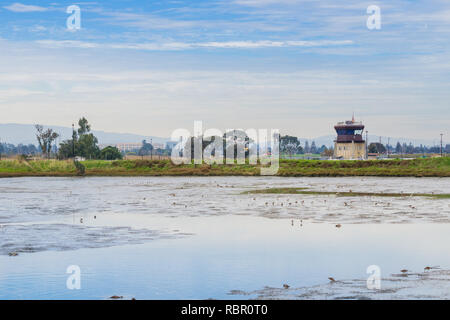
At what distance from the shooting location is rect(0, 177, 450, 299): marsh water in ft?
52.4

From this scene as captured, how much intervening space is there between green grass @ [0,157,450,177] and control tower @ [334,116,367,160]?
56398mm


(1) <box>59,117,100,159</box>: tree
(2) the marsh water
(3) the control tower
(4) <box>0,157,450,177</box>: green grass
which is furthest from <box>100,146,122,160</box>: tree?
(2) the marsh water

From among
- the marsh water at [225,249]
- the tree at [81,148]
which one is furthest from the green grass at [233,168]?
the marsh water at [225,249]

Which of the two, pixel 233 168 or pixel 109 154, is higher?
pixel 109 154

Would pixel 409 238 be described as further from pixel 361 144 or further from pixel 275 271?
pixel 361 144

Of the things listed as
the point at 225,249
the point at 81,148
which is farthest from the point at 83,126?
the point at 225,249

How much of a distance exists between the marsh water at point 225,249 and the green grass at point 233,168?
1846 inches

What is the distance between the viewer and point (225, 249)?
22250 millimetres

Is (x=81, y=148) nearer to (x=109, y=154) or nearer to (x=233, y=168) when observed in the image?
(x=109, y=154)

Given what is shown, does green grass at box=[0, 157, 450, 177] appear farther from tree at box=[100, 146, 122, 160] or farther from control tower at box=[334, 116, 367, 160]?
control tower at box=[334, 116, 367, 160]

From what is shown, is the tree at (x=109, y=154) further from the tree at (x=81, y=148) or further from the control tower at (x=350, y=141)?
the control tower at (x=350, y=141)

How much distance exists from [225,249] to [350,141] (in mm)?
132224

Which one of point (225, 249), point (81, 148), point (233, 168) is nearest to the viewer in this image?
point (225, 249)

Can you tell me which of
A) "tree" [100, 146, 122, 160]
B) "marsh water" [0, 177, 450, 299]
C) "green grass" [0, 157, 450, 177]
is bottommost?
"marsh water" [0, 177, 450, 299]
